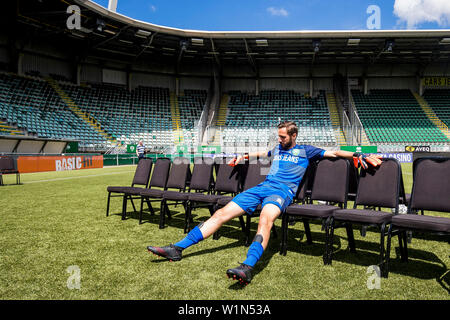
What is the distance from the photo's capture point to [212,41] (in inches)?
1069

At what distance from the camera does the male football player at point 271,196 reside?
340 cm

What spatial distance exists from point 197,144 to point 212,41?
8.95 metres

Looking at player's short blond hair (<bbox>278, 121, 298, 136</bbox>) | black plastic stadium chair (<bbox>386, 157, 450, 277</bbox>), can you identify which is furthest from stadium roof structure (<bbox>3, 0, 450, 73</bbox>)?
black plastic stadium chair (<bbox>386, 157, 450, 277</bbox>)

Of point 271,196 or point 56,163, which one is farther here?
point 56,163

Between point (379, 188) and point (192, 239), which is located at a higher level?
point (379, 188)

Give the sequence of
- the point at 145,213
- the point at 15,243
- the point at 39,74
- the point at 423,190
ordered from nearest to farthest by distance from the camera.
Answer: the point at 423,190
the point at 15,243
the point at 145,213
the point at 39,74

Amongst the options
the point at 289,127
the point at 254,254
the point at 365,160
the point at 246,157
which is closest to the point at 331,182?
the point at 365,160

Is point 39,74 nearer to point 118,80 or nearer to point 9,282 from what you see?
point 118,80

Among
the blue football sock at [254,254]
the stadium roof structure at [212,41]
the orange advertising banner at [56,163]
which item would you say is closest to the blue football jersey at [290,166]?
the blue football sock at [254,254]

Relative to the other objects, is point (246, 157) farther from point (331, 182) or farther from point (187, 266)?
point (187, 266)

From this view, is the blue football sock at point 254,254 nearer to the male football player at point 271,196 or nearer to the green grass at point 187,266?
the male football player at point 271,196
